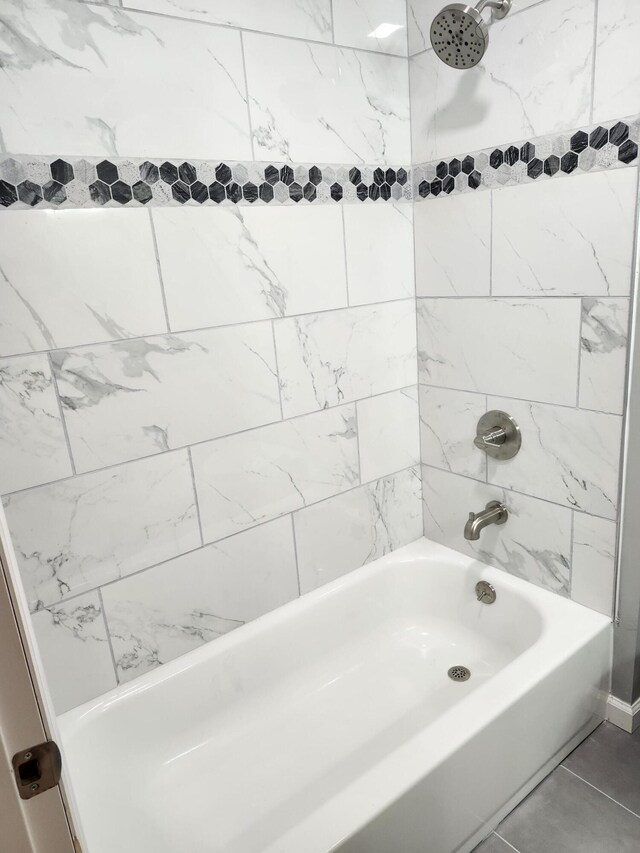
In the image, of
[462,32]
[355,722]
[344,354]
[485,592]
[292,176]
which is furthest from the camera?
[485,592]

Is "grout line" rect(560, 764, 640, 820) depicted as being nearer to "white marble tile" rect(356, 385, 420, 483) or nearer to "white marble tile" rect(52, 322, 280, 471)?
"white marble tile" rect(356, 385, 420, 483)

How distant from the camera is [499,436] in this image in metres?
1.84

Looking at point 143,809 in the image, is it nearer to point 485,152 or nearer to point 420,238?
point 420,238

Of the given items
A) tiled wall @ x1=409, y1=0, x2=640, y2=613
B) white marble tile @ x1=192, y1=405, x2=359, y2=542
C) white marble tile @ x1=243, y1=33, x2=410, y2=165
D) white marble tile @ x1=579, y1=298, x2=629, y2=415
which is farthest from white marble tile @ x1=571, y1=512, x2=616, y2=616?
white marble tile @ x1=243, y1=33, x2=410, y2=165

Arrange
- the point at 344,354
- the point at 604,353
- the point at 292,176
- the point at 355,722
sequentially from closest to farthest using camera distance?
1. the point at 604,353
2. the point at 292,176
3. the point at 355,722
4. the point at 344,354

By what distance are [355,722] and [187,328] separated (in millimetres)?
1275

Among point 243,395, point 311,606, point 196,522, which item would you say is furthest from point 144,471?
point 311,606

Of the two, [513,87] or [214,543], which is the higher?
[513,87]

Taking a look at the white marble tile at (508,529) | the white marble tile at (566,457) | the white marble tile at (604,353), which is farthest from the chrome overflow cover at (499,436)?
the white marble tile at (604,353)

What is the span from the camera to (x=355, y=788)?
122cm

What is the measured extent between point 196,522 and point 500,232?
1.23 metres

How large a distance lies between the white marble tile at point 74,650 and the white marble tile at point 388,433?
0.95 metres

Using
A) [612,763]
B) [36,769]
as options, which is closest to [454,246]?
[612,763]

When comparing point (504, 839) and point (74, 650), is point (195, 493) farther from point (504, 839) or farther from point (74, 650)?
point (504, 839)
